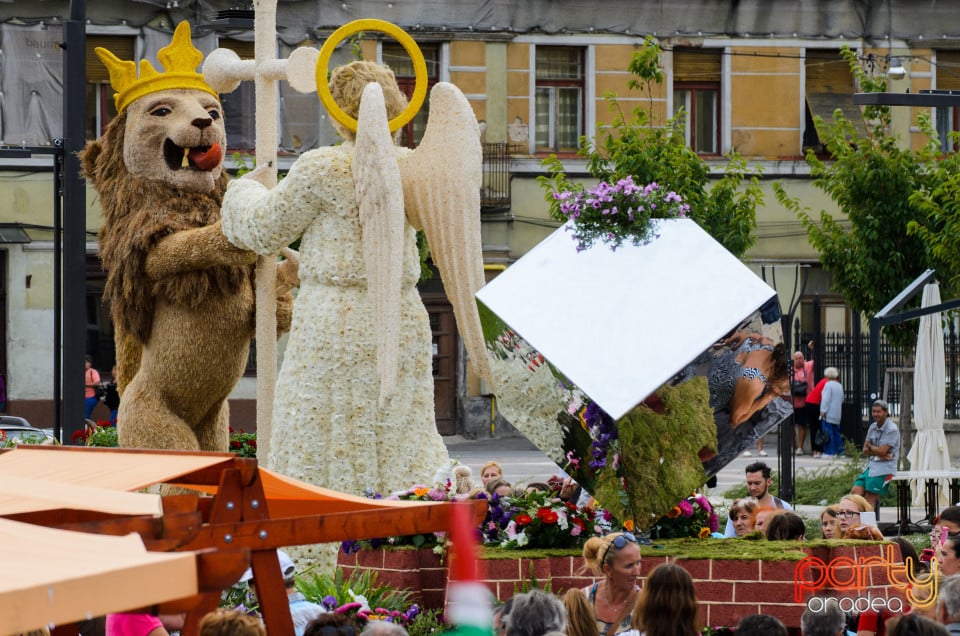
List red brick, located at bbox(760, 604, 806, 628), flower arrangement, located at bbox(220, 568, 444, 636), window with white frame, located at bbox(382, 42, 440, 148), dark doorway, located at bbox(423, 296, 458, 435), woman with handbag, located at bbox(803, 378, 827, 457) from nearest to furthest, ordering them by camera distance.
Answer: flower arrangement, located at bbox(220, 568, 444, 636), red brick, located at bbox(760, 604, 806, 628), woman with handbag, located at bbox(803, 378, 827, 457), window with white frame, located at bbox(382, 42, 440, 148), dark doorway, located at bbox(423, 296, 458, 435)

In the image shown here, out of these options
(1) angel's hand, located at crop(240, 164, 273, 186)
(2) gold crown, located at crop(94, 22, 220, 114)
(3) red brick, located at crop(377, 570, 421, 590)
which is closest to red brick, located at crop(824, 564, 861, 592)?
(3) red brick, located at crop(377, 570, 421, 590)

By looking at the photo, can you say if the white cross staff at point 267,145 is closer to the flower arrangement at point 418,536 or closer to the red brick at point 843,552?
the flower arrangement at point 418,536

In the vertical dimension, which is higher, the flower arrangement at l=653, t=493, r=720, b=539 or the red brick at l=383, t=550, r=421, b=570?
the flower arrangement at l=653, t=493, r=720, b=539

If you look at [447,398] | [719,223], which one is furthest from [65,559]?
[447,398]

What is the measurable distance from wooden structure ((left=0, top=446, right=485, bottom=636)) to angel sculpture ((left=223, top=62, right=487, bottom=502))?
3.04 meters

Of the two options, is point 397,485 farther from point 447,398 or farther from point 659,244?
point 447,398

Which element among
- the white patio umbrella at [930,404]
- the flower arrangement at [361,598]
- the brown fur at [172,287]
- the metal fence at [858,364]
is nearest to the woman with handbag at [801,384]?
the metal fence at [858,364]

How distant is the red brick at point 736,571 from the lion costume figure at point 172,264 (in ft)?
9.38

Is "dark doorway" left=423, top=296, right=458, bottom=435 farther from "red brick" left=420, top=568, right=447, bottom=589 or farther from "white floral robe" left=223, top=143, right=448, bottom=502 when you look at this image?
"red brick" left=420, top=568, right=447, bottom=589

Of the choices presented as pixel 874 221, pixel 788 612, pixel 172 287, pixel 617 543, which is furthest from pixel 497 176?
pixel 617 543

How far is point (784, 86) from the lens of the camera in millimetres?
28594

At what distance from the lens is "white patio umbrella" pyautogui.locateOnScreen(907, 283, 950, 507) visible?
48.7 ft

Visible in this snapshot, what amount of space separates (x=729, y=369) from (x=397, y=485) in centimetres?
171

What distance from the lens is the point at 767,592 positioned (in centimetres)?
801
